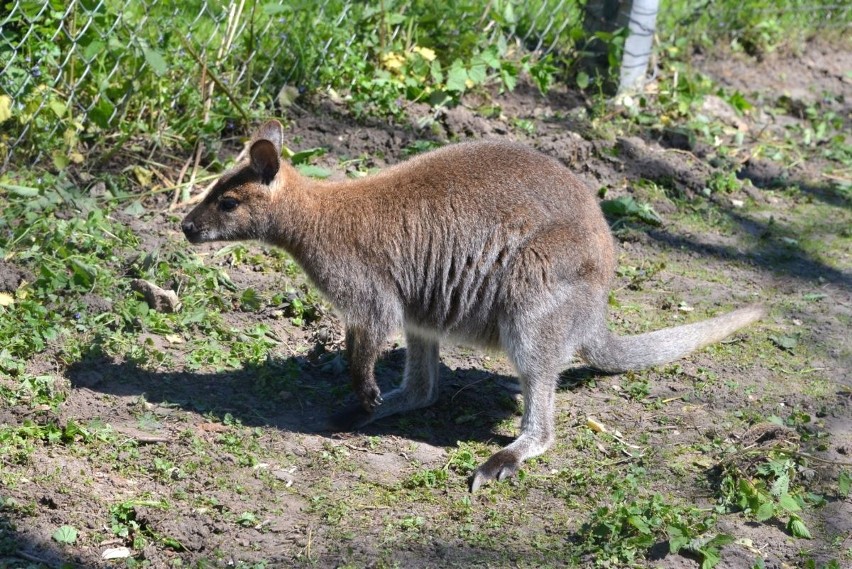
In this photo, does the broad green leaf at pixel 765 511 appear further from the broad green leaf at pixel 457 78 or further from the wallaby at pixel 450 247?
the broad green leaf at pixel 457 78

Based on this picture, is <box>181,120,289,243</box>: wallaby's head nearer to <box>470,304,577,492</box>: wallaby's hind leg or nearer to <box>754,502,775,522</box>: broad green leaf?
<box>470,304,577,492</box>: wallaby's hind leg

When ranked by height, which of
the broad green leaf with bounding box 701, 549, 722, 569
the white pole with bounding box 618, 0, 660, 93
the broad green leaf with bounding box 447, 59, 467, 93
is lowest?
the broad green leaf with bounding box 701, 549, 722, 569

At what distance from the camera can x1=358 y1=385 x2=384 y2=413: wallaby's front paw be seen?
4465mm

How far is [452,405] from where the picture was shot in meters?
4.88

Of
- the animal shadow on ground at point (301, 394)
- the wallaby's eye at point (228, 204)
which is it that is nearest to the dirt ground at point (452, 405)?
the animal shadow on ground at point (301, 394)

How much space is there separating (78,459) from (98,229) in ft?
5.81

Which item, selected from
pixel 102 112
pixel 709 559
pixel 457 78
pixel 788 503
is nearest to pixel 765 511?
pixel 788 503

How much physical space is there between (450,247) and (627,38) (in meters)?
3.39

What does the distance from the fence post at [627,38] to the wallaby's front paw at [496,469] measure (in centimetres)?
386

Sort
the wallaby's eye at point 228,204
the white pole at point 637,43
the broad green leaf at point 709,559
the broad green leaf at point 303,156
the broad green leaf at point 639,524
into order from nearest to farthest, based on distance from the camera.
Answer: the broad green leaf at point 709,559 < the broad green leaf at point 639,524 < the wallaby's eye at point 228,204 < the broad green leaf at point 303,156 < the white pole at point 637,43

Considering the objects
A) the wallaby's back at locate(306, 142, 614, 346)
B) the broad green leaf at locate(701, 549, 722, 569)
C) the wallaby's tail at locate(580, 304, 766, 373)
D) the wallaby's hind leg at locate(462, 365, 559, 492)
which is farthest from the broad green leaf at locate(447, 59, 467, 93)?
the broad green leaf at locate(701, 549, 722, 569)

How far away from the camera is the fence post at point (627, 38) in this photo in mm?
7203

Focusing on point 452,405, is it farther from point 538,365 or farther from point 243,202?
point 243,202

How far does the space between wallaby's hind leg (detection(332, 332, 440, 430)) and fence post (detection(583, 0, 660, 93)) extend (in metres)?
3.30
